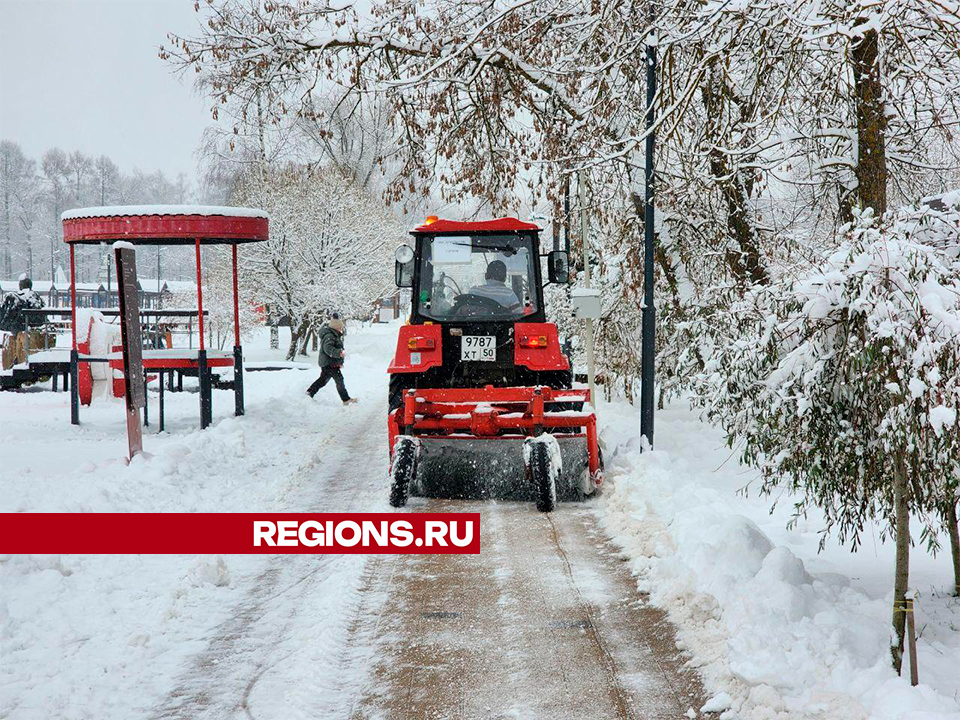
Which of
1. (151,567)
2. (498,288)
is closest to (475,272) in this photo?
(498,288)

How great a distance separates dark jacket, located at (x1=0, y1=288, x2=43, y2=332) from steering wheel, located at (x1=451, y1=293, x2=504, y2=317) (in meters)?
14.0

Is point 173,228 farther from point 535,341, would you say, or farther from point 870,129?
point 870,129

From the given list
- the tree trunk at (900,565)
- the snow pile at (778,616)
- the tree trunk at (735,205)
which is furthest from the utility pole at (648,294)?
the tree trunk at (900,565)

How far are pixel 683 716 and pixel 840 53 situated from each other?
225 inches

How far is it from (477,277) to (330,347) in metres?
6.43

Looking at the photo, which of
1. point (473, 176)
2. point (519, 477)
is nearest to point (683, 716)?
point (519, 477)

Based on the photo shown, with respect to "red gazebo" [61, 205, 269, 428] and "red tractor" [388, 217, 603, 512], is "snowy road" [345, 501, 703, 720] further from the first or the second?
"red gazebo" [61, 205, 269, 428]

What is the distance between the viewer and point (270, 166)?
32.5m

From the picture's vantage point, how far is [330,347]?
16.0 metres

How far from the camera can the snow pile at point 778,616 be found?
12.6 feet

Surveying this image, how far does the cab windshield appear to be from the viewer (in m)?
9.95

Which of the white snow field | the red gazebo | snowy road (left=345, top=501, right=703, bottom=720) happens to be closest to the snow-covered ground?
the white snow field

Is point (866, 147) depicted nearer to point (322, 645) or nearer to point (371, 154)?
point (322, 645)

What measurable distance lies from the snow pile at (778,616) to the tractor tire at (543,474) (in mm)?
727
